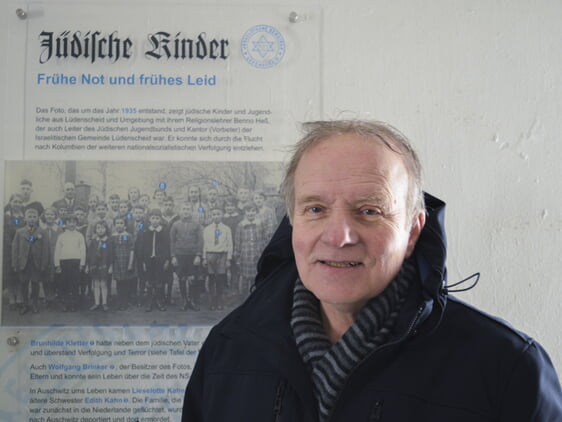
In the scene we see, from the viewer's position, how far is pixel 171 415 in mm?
1461

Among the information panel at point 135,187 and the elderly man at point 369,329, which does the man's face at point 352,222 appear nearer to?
the elderly man at point 369,329

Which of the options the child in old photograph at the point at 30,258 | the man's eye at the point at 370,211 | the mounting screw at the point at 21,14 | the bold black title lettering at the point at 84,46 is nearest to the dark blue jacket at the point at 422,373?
the man's eye at the point at 370,211

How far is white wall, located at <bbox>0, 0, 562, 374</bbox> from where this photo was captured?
1.52 m

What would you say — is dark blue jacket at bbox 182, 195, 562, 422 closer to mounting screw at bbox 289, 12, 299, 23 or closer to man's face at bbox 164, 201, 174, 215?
man's face at bbox 164, 201, 174, 215

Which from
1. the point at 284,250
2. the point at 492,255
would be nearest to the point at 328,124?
the point at 284,250

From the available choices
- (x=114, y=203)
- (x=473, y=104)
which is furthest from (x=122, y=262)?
(x=473, y=104)

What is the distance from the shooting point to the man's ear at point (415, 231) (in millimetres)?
955

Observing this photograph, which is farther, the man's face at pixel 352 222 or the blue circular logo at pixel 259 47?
the blue circular logo at pixel 259 47

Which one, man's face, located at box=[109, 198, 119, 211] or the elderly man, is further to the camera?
man's face, located at box=[109, 198, 119, 211]

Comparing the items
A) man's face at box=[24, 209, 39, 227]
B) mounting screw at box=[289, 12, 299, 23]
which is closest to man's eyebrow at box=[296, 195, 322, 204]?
mounting screw at box=[289, 12, 299, 23]

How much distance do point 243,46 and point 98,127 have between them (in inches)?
19.2

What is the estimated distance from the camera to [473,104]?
155cm

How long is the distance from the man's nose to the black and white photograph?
0.64 m

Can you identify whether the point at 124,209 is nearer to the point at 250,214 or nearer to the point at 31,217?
the point at 31,217
